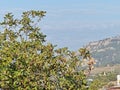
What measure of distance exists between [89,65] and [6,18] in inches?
329

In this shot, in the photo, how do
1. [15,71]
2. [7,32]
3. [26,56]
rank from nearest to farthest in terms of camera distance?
1. [15,71]
2. [26,56]
3. [7,32]

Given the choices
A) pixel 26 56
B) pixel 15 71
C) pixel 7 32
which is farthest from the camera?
pixel 7 32

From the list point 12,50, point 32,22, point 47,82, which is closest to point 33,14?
point 32,22

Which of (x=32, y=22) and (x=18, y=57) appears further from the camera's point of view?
(x=32, y=22)

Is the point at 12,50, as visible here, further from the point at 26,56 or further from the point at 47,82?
the point at 47,82

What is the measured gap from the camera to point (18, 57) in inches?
1324

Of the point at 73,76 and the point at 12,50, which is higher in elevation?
the point at 12,50

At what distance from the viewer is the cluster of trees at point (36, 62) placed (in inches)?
1278

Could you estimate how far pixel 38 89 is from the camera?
1299 inches

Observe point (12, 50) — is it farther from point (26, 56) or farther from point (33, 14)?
point (33, 14)

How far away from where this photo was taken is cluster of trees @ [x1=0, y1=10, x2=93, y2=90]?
32.5 m

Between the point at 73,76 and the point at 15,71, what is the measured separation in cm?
579

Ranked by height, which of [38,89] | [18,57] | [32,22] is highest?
[32,22]

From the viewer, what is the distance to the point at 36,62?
33.8 metres
